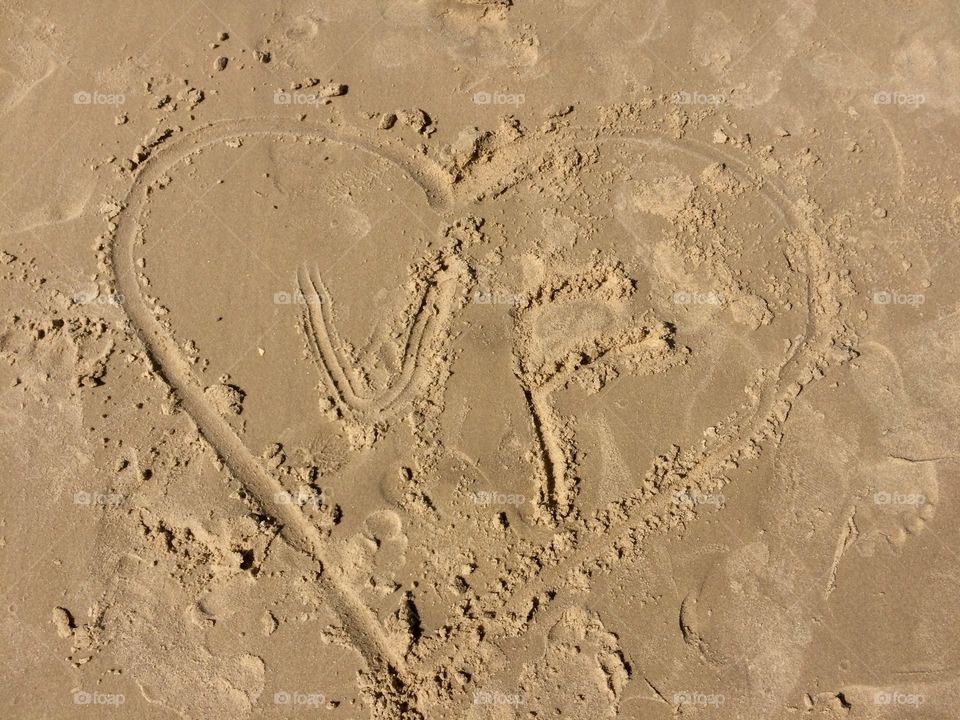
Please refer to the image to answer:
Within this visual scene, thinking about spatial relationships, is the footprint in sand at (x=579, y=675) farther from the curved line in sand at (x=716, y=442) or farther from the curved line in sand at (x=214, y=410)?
the curved line in sand at (x=214, y=410)

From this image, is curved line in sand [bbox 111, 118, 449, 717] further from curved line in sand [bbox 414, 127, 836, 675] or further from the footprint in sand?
the footprint in sand

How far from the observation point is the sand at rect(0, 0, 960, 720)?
433 cm

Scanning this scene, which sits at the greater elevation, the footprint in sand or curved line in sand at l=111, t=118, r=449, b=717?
curved line in sand at l=111, t=118, r=449, b=717

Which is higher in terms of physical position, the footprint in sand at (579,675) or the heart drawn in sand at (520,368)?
the heart drawn in sand at (520,368)

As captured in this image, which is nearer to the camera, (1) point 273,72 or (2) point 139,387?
(2) point 139,387

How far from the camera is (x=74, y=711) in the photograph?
14.1 feet

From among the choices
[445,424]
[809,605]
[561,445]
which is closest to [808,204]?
[561,445]

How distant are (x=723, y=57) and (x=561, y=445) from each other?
11.5 feet

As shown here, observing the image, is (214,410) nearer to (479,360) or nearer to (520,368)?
(479,360)

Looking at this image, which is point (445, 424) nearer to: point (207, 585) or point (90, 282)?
point (207, 585)

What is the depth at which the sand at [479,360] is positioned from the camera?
170 inches

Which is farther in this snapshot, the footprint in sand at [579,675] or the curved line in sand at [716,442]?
the curved line in sand at [716,442]

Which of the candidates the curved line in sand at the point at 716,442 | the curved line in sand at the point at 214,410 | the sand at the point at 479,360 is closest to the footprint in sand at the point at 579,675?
the sand at the point at 479,360

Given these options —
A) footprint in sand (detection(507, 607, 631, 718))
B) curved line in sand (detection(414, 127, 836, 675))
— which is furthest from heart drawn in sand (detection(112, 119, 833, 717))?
footprint in sand (detection(507, 607, 631, 718))
